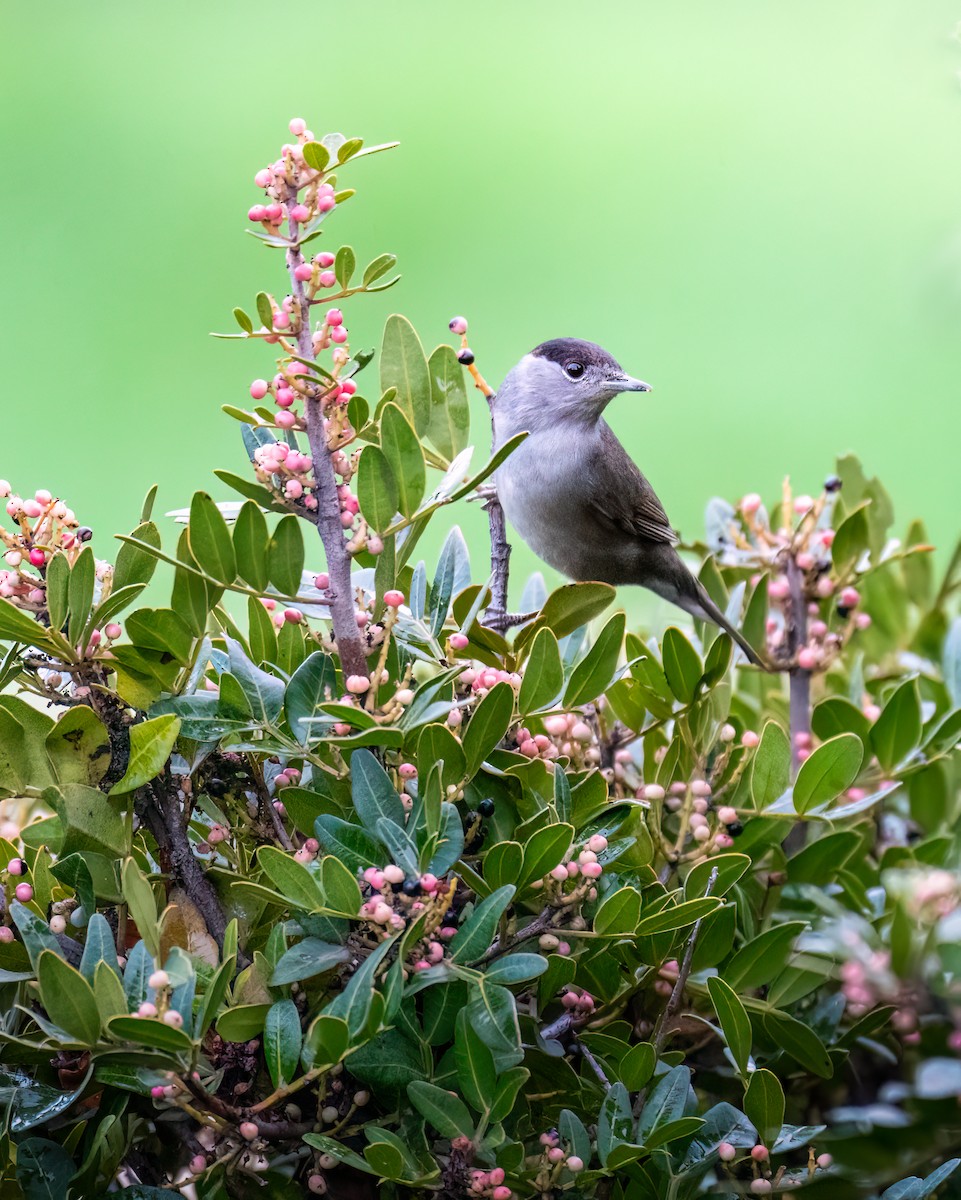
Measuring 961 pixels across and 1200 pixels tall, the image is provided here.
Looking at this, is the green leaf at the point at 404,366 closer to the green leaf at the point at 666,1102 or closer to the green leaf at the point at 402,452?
the green leaf at the point at 402,452

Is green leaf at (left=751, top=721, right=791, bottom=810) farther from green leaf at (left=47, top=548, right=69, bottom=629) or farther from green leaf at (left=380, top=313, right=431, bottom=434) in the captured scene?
Result: green leaf at (left=47, top=548, right=69, bottom=629)

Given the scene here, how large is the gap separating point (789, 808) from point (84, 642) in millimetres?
693

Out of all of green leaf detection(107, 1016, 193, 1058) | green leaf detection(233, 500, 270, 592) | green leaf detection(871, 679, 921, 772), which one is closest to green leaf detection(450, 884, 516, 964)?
green leaf detection(107, 1016, 193, 1058)

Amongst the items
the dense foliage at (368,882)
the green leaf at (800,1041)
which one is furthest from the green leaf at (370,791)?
the green leaf at (800,1041)

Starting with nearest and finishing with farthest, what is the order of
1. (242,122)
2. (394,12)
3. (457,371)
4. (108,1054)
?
1. (108,1054)
2. (457,371)
3. (242,122)
4. (394,12)

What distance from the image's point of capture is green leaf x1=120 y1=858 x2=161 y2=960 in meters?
1.02

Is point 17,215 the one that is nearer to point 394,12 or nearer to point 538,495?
point 394,12

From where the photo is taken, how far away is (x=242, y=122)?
7.15 metres

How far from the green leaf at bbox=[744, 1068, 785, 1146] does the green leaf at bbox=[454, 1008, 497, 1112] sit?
24 centimetres

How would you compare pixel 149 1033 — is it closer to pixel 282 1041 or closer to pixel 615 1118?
pixel 282 1041

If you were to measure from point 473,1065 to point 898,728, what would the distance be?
2.01 feet

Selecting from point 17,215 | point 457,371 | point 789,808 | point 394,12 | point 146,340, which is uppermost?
point 394,12

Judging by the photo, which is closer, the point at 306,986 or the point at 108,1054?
the point at 108,1054

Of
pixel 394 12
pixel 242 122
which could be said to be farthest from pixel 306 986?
pixel 394 12
